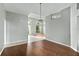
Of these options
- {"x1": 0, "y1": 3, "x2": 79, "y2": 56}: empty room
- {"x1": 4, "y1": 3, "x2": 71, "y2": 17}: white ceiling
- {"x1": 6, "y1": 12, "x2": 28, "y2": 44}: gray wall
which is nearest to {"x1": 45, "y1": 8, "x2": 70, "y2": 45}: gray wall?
{"x1": 0, "y1": 3, "x2": 79, "y2": 56}: empty room

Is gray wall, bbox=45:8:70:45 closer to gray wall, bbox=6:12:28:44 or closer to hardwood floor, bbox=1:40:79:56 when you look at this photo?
hardwood floor, bbox=1:40:79:56

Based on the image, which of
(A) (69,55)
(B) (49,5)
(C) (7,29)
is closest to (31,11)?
(B) (49,5)

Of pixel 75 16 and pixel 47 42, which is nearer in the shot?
pixel 75 16

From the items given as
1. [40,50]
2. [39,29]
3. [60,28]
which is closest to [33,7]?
[39,29]

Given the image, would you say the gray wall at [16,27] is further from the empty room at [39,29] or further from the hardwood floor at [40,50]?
Result: the hardwood floor at [40,50]

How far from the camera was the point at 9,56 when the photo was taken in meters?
1.47

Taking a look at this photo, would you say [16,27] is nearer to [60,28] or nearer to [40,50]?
[40,50]

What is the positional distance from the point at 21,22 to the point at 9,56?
2.22 feet

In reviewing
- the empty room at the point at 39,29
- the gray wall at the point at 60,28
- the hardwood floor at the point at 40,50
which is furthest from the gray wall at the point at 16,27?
the gray wall at the point at 60,28

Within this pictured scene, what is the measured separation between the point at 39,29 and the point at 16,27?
0.46m

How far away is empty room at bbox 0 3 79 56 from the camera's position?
Result: 4.97 ft

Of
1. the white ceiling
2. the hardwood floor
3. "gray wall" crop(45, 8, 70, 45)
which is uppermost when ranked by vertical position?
the white ceiling

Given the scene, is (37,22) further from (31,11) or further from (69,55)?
(69,55)

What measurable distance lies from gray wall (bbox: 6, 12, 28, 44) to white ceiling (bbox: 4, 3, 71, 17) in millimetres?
96
